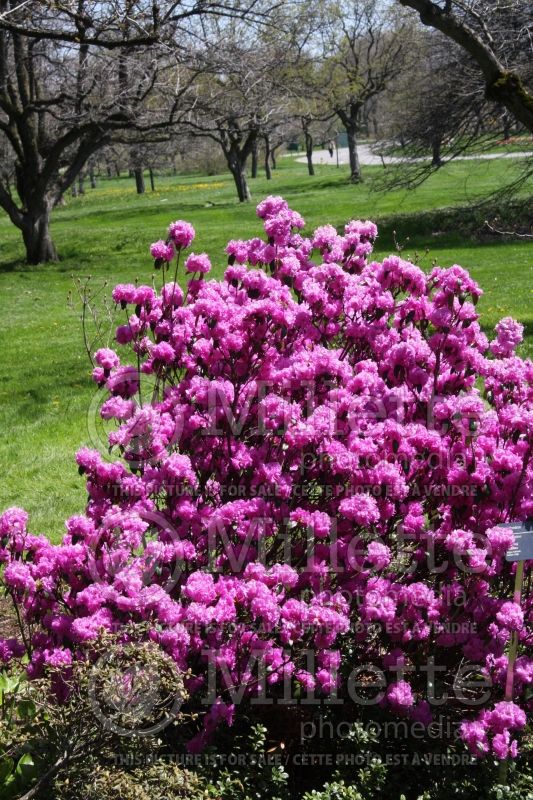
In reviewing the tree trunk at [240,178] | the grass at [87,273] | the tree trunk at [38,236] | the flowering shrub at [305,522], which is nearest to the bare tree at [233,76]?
the grass at [87,273]

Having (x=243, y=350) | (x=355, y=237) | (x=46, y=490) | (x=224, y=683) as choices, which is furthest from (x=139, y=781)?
(x=46, y=490)

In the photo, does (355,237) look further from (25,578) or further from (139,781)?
(139,781)

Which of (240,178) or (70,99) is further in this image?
(240,178)

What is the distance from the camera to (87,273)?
806 inches

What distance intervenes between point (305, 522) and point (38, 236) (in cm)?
1941

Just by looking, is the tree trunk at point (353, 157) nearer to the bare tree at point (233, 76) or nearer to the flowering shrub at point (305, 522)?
the bare tree at point (233, 76)

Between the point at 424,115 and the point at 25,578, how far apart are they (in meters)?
16.6

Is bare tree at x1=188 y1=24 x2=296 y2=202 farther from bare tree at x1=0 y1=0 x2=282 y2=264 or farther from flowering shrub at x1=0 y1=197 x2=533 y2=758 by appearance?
flowering shrub at x1=0 y1=197 x2=533 y2=758

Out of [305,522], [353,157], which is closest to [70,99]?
[305,522]

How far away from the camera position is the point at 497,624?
3.34m

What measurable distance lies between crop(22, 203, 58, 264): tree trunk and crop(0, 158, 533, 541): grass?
1.64 feet

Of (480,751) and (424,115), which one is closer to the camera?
(480,751)

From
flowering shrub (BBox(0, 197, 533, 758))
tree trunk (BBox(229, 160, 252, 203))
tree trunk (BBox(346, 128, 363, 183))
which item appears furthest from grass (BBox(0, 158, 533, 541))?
flowering shrub (BBox(0, 197, 533, 758))

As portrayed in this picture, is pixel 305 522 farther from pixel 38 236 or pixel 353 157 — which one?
pixel 353 157
